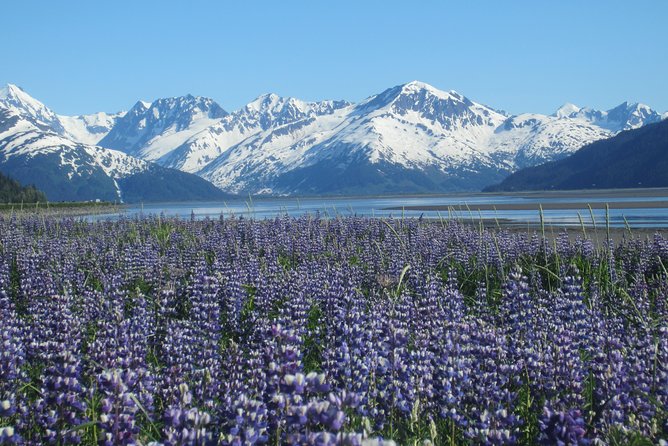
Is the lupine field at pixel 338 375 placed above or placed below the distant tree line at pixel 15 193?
below

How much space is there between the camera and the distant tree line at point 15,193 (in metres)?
152

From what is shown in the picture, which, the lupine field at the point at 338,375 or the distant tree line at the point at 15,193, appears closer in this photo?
the lupine field at the point at 338,375

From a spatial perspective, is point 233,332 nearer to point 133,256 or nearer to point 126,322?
point 126,322

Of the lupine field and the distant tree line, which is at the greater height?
the distant tree line

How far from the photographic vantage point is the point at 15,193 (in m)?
160

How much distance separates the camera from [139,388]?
597 centimetres

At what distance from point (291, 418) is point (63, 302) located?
497 cm

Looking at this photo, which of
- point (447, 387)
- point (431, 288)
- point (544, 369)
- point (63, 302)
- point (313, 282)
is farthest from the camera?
point (313, 282)

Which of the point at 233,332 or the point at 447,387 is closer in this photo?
the point at 447,387

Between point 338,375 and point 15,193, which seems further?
point 15,193

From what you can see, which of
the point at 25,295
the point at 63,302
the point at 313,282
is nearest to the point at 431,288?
the point at 313,282

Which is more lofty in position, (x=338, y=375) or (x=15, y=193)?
(x=15, y=193)

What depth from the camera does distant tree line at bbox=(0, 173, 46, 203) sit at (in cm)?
15168

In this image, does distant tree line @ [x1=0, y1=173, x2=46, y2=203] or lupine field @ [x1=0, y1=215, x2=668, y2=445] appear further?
distant tree line @ [x1=0, y1=173, x2=46, y2=203]
